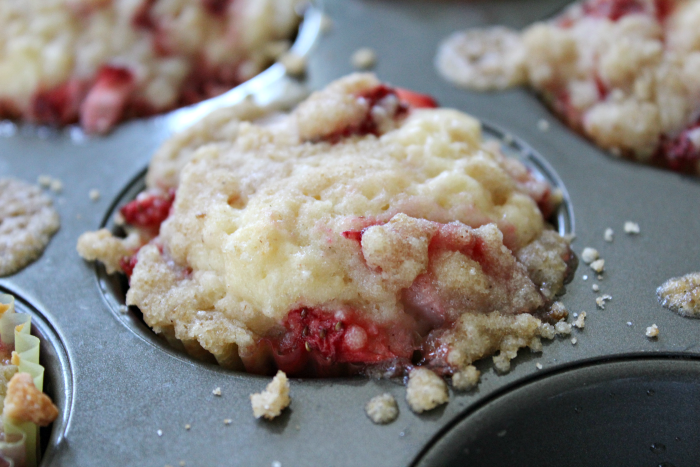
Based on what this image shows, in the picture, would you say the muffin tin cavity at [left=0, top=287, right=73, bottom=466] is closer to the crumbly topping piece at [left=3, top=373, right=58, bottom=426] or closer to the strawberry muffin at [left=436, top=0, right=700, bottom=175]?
the crumbly topping piece at [left=3, top=373, right=58, bottom=426]

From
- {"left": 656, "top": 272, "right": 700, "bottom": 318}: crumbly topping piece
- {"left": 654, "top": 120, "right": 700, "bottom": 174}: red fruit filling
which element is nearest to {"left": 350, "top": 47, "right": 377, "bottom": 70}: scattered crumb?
{"left": 654, "top": 120, "right": 700, "bottom": 174}: red fruit filling

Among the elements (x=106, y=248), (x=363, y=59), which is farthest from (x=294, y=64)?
(x=106, y=248)

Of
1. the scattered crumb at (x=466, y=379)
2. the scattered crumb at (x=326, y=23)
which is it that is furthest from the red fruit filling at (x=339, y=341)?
the scattered crumb at (x=326, y=23)

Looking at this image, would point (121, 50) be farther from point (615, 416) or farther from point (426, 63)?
point (615, 416)

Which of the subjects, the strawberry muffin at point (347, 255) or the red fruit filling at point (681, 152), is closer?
the strawberry muffin at point (347, 255)

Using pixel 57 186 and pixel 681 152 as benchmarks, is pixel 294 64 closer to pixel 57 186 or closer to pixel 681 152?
pixel 57 186

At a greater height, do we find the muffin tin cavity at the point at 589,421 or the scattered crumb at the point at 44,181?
the scattered crumb at the point at 44,181

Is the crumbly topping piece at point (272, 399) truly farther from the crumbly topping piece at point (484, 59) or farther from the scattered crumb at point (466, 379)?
the crumbly topping piece at point (484, 59)
